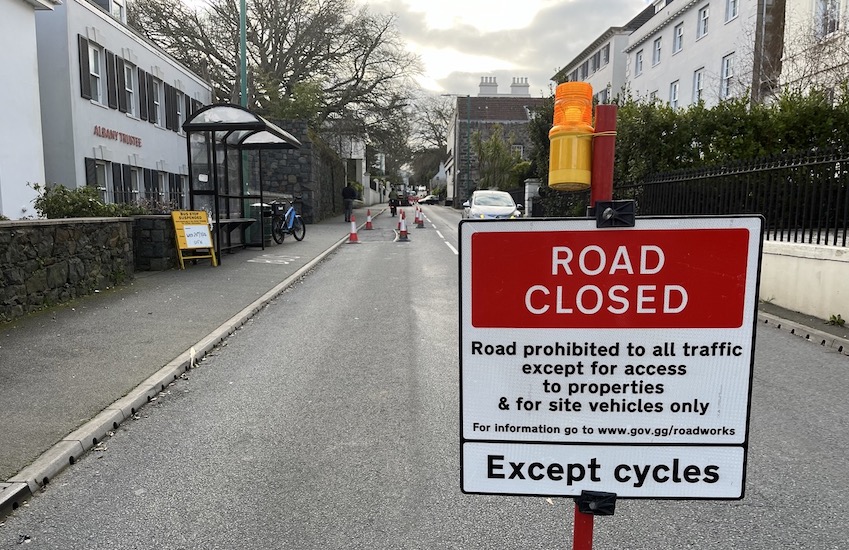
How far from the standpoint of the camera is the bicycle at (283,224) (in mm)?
18922

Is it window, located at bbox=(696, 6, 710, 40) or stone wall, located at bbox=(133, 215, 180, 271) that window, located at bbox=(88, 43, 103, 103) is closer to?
stone wall, located at bbox=(133, 215, 180, 271)

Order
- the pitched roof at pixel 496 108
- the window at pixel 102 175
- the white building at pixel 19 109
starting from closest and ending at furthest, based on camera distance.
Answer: the white building at pixel 19 109
the window at pixel 102 175
the pitched roof at pixel 496 108

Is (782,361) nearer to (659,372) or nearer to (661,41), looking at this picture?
(659,372)

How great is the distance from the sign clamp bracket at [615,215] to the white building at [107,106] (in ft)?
45.1

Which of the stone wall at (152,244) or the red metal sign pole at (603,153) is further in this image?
the stone wall at (152,244)

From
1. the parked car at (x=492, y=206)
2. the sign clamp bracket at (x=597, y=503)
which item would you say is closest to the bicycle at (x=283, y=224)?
the parked car at (x=492, y=206)

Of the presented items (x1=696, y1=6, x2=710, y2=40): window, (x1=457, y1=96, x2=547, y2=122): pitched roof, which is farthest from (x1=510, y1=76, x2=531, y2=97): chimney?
(x1=696, y1=6, x2=710, y2=40): window

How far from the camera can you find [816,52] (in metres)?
17.3

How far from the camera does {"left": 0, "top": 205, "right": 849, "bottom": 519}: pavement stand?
12.9 ft

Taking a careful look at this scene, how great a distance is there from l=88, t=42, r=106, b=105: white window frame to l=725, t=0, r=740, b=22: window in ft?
80.0

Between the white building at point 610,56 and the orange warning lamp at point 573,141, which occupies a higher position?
the white building at point 610,56

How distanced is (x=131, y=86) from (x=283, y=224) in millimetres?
8102

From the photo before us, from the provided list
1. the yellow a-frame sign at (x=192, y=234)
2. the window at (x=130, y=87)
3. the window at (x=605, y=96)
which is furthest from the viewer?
the window at (x=605, y=96)

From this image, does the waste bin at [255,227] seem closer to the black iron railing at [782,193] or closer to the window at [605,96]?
the black iron railing at [782,193]
